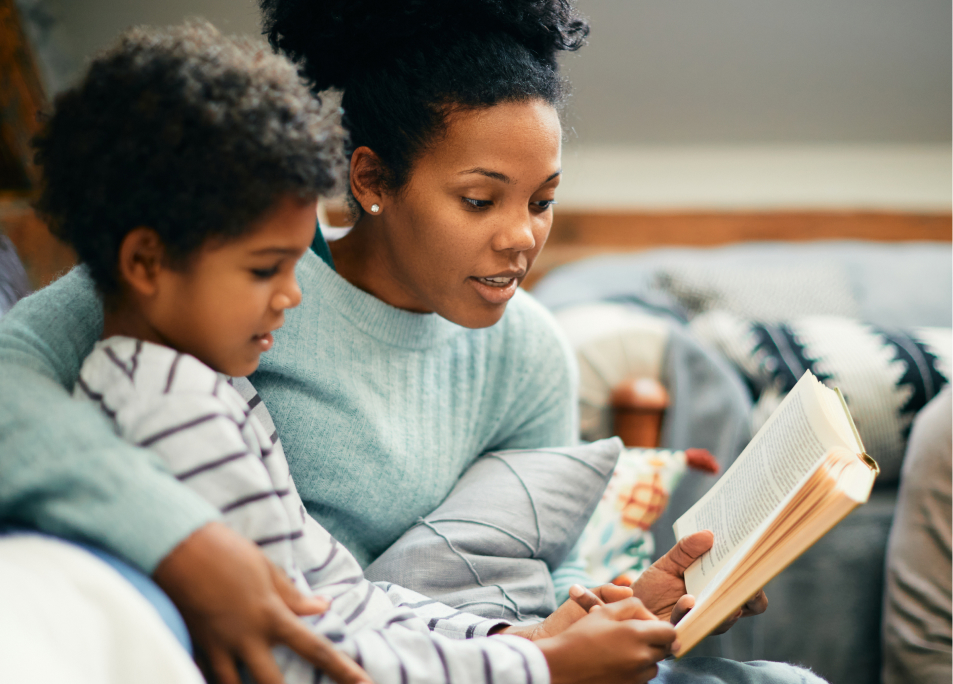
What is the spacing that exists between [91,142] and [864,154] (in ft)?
8.42

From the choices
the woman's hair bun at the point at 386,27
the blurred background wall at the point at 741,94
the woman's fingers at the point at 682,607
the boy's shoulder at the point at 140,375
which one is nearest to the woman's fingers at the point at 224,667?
the boy's shoulder at the point at 140,375

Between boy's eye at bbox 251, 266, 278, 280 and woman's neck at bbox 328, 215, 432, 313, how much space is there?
0.32m

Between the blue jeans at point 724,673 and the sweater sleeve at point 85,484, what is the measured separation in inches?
18.7

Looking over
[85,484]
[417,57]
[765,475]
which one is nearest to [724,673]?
[765,475]

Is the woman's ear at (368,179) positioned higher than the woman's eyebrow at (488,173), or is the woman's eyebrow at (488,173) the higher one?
the woman's eyebrow at (488,173)

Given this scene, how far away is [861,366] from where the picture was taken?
4.79 feet

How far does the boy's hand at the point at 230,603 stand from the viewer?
0.49m

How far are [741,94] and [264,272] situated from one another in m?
2.13

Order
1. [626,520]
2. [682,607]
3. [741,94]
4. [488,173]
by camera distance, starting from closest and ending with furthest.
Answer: [682,607] < [488,173] < [626,520] < [741,94]

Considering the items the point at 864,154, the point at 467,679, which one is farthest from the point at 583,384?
the point at 864,154

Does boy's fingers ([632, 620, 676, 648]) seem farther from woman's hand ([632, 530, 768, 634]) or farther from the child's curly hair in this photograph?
the child's curly hair

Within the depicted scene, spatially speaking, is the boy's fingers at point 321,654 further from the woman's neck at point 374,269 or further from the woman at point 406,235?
the woman's neck at point 374,269

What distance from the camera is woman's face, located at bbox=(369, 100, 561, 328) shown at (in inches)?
31.2

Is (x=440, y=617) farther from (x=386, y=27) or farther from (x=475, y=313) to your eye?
(x=386, y=27)
